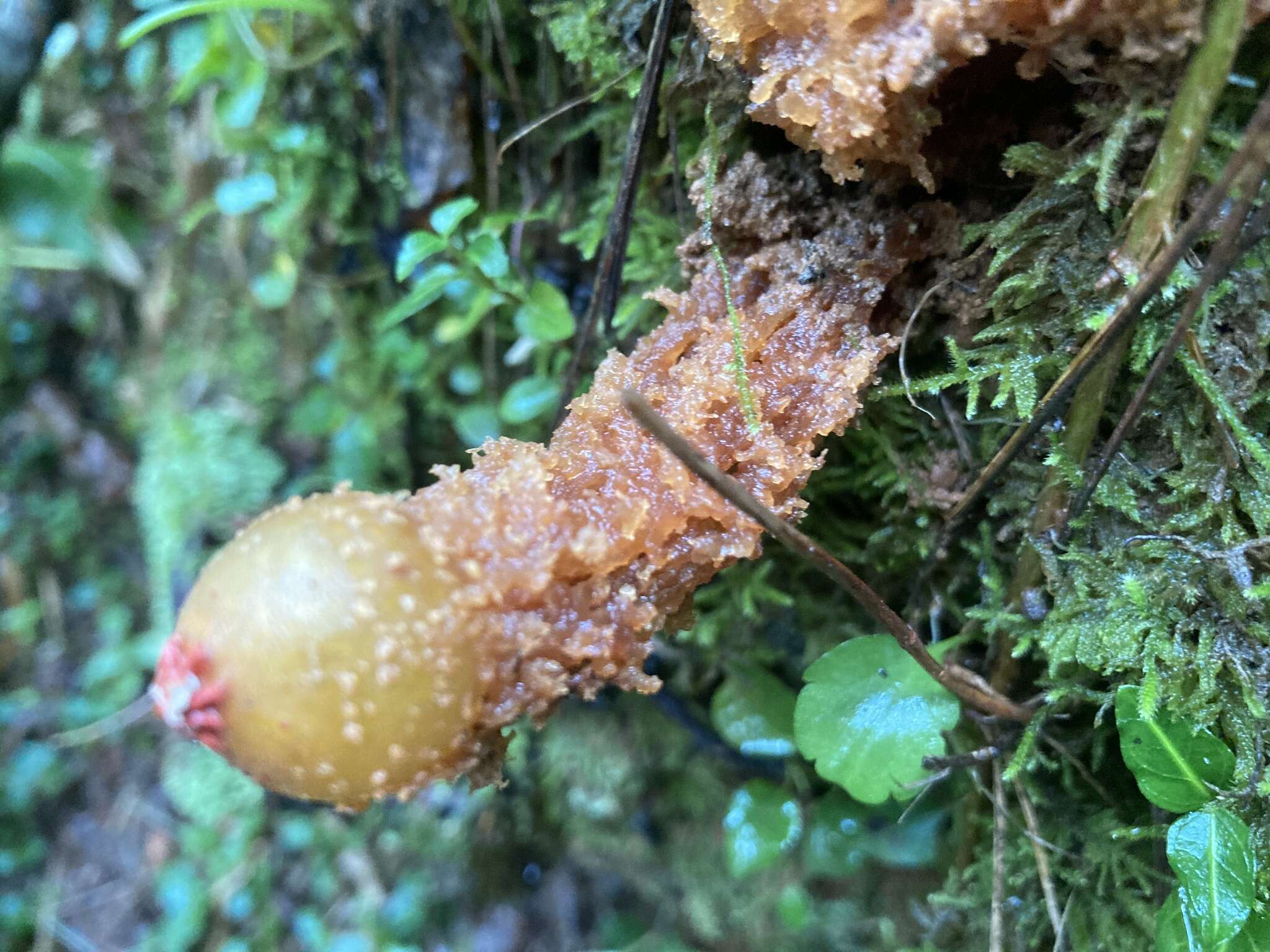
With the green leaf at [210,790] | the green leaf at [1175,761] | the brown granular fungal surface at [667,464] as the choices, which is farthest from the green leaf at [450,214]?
the green leaf at [210,790]

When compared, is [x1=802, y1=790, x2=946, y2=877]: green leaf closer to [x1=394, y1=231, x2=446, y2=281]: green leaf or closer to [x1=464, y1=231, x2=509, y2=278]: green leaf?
[x1=464, y1=231, x2=509, y2=278]: green leaf

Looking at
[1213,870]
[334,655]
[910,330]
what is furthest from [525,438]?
[1213,870]

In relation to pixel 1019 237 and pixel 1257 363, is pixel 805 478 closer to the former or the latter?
pixel 1019 237

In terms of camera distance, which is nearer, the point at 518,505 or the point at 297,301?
the point at 518,505

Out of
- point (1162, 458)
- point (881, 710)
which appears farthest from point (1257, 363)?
point (881, 710)

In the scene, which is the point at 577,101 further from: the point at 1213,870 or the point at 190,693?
the point at 1213,870

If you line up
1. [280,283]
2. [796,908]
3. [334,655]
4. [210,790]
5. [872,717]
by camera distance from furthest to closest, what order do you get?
[210,790] → [280,283] → [796,908] → [872,717] → [334,655]
